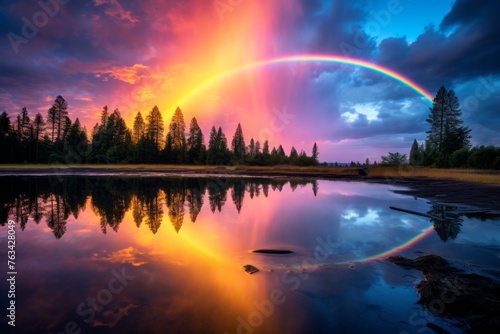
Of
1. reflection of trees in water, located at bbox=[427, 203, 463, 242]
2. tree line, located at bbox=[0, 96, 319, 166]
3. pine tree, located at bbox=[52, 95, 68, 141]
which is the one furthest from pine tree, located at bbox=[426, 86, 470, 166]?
pine tree, located at bbox=[52, 95, 68, 141]

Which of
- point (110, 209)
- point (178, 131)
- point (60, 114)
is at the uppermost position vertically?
point (60, 114)

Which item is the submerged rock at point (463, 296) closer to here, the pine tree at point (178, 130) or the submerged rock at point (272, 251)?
the submerged rock at point (272, 251)

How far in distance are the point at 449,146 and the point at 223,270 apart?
7302 centimetres

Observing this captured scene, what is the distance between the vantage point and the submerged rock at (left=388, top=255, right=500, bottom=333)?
5.19 meters

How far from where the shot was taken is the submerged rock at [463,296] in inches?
204

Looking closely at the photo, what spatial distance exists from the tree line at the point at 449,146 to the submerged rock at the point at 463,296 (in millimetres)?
50123

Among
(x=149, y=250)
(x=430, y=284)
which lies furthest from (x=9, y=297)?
(x=430, y=284)

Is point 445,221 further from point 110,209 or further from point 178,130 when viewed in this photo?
point 178,130

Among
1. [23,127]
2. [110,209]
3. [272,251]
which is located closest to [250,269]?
[272,251]

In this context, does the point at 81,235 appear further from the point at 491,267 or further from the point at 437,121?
the point at 437,121

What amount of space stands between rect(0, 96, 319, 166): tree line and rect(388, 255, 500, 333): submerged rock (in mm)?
84545

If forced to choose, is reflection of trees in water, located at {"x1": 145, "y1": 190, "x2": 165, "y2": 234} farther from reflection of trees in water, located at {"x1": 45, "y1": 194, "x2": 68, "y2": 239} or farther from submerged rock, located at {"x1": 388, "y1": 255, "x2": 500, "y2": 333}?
submerged rock, located at {"x1": 388, "y1": 255, "x2": 500, "y2": 333}

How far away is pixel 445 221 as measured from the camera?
48.9 feet

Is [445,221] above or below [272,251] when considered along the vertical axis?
above
